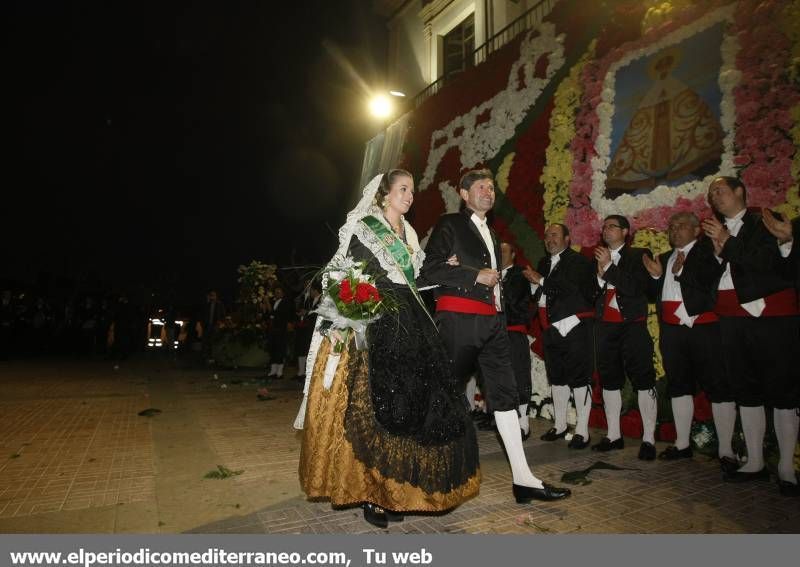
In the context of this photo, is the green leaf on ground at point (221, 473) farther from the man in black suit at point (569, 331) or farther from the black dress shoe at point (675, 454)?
the black dress shoe at point (675, 454)

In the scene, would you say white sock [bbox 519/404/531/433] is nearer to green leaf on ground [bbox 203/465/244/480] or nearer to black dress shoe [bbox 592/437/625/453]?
black dress shoe [bbox 592/437/625/453]

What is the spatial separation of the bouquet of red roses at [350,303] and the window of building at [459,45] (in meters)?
11.4

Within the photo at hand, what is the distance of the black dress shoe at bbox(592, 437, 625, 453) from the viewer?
4633mm

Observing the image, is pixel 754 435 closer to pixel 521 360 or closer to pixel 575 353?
pixel 575 353

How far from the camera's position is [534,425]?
5.97 meters

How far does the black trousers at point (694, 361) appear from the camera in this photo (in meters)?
Result: 4.04

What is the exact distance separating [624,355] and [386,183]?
3147mm

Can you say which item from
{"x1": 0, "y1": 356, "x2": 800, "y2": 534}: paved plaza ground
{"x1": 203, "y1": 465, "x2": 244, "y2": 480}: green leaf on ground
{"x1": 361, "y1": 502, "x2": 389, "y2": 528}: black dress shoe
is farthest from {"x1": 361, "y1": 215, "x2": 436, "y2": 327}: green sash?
{"x1": 203, "y1": 465, "x2": 244, "y2": 480}: green leaf on ground

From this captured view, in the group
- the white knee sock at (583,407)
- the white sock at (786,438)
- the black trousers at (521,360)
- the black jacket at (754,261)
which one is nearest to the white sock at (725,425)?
the white sock at (786,438)

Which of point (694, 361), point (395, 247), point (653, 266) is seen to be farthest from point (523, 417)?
point (395, 247)

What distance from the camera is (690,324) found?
4.21 m

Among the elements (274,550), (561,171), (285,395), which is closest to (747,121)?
(561,171)

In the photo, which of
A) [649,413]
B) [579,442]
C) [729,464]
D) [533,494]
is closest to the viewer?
[533,494]

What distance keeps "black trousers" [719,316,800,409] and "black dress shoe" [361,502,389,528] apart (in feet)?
10.0
